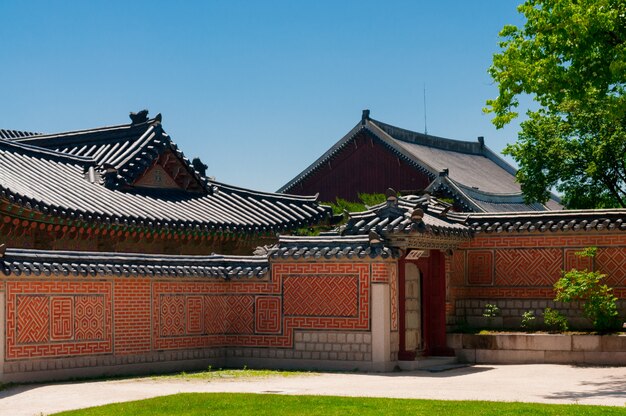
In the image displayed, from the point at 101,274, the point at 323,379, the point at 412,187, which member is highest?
the point at 412,187

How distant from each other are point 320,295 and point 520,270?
5.32 meters

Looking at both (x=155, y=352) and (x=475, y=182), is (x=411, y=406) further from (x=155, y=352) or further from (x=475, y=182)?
(x=475, y=182)

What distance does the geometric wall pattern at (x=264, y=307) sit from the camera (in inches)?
852

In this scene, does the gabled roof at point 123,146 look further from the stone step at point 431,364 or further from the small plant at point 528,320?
the small plant at point 528,320

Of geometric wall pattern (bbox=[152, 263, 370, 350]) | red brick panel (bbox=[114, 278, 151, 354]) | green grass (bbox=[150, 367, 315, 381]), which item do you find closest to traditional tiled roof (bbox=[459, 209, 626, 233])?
geometric wall pattern (bbox=[152, 263, 370, 350])

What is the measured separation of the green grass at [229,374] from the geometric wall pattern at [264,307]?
851mm

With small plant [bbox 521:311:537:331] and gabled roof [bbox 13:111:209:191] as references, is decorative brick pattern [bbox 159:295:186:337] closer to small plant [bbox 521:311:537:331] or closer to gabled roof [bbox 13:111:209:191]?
gabled roof [bbox 13:111:209:191]

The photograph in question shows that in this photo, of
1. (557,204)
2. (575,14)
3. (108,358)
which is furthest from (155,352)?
(557,204)

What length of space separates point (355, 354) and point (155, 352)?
3924 millimetres

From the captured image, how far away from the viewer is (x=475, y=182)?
51.4m

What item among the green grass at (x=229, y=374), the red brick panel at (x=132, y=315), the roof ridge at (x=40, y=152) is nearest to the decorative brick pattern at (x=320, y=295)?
the green grass at (x=229, y=374)

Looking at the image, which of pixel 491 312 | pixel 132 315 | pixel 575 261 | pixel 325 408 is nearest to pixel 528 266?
pixel 575 261

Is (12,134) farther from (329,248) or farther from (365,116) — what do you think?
(329,248)

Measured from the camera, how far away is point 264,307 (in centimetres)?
2273
